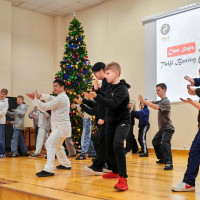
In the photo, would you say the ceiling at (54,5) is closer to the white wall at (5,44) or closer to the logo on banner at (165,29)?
the white wall at (5,44)

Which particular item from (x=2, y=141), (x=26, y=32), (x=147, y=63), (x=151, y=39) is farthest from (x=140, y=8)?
(x=2, y=141)

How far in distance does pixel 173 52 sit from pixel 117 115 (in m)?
4.96

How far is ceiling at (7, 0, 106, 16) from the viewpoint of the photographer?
9.55 meters

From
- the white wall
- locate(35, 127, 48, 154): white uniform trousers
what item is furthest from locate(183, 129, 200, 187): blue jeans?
the white wall

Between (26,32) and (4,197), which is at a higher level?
(26,32)

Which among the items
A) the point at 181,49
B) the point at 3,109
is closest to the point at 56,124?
→ the point at 3,109

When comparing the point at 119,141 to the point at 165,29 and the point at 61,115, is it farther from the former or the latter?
the point at 165,29

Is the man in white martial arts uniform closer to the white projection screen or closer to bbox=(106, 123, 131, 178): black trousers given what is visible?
bbox=(106, 123, 131, 178): black trousers

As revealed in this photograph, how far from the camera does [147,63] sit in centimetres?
837

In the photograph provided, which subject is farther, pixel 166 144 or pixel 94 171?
pixel 166 144

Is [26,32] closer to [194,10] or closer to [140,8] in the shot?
[140,8]

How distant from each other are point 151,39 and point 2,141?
4.72 metres

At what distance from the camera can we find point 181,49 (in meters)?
7.61

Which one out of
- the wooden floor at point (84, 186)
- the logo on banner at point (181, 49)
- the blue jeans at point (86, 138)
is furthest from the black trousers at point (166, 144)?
the logo on banner at point (181, 49)
